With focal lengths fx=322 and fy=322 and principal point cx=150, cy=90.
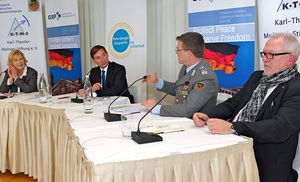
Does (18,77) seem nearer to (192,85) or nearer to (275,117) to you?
(192,85)

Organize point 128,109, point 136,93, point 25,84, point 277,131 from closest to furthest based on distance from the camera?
point 277,131
point 128,109
point 136,93
point 25,84

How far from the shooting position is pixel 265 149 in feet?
5.84

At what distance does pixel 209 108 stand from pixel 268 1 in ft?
4.18

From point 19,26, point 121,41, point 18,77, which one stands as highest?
point 19,26

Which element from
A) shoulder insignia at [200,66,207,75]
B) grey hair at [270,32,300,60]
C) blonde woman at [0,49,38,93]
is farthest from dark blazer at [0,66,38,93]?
grey hair at [270,32,300,60]

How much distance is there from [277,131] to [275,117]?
0.08 m

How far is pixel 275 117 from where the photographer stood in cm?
171

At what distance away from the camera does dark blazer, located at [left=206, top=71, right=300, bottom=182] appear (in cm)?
168

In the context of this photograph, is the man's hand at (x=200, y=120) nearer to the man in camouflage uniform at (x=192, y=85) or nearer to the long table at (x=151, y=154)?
the long table at (x=151, y=154)

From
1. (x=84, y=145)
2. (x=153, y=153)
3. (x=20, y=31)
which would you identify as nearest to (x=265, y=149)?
(x=153, y=153)

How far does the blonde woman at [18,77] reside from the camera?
380cm

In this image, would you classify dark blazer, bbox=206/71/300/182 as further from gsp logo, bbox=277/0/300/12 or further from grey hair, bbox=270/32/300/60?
gsp logo, bbox=277/0/300/12

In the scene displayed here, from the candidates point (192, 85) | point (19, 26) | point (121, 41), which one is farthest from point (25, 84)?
point (192, 85)

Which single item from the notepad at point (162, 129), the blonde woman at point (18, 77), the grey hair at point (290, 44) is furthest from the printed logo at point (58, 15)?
the grey hair at point (290, 44)
